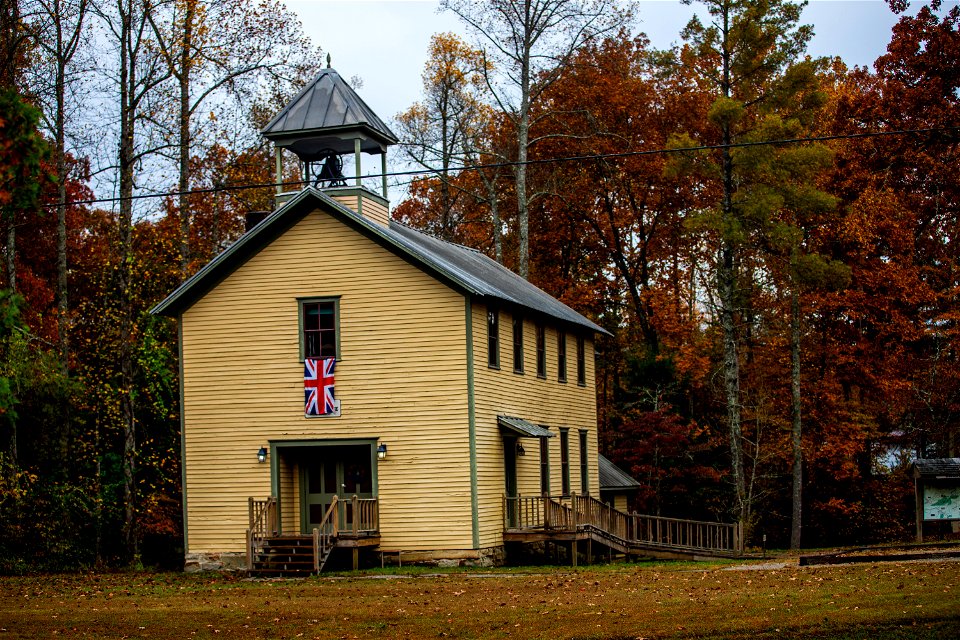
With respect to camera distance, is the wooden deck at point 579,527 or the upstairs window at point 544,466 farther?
the upstairs window at point 544,466

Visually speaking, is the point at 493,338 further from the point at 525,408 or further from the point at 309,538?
the point at 309,538

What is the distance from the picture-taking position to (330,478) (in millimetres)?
29328

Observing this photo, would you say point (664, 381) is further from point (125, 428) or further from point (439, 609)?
point (439, 609)

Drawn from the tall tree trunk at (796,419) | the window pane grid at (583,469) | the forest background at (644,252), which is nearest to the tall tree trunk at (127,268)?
the forest background at (644,252)

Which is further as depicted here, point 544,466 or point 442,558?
point 544,466

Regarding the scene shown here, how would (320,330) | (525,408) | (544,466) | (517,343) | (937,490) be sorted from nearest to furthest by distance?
1. (320,330)
2. (517,343)
3. (525,408)
4. (544,466)
5. (937,490)

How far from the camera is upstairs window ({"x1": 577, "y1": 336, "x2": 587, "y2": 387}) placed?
37.4 meters

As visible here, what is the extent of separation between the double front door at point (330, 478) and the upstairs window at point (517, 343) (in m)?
4.75

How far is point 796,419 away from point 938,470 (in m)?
7.84

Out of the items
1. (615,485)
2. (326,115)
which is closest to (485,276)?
(326,115)

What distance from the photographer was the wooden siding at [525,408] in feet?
92.9

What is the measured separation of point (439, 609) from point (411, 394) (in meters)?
9.87

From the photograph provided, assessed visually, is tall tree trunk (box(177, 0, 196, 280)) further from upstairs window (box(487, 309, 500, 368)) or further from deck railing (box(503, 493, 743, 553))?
deck railing (box(503, 493, 743, 553))

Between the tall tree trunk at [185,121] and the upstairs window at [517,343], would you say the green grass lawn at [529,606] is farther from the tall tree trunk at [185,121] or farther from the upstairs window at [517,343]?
the tall tree trunk at [185,121]
